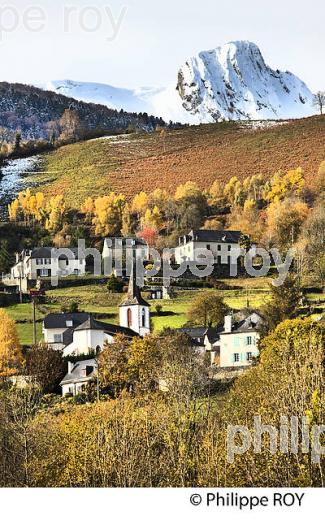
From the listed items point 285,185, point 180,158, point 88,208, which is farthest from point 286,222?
point 180,158

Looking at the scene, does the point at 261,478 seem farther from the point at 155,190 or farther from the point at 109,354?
the point at 155,190

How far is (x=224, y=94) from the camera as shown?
314 feet

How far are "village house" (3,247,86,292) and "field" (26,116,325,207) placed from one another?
15.8 m

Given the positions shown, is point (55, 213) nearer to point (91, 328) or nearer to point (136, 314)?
point (136, 314)

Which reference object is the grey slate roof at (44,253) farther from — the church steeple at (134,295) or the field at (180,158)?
the field at (180,158)

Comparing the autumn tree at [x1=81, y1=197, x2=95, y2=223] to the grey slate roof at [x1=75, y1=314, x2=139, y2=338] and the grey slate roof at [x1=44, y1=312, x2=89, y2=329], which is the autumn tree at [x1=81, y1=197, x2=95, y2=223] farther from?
the grey slate roof at [x1=75, y1=314, x2=139, y2=338]

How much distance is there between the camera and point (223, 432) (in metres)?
25.6

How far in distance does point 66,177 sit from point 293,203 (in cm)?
2225

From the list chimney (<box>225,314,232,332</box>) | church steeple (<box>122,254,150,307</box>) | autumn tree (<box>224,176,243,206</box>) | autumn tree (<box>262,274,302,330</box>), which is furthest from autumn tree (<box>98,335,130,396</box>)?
autumn tree (<box>224,176,243,206</box>)

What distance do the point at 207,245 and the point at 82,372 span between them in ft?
75.5

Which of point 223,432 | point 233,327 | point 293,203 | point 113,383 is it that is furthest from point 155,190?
point 223,432

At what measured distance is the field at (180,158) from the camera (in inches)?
3187

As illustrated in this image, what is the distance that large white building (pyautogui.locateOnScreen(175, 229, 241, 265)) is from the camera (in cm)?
5941

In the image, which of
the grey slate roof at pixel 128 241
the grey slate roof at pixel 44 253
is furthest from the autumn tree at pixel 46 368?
the grey slate roof at pixel 128 241
